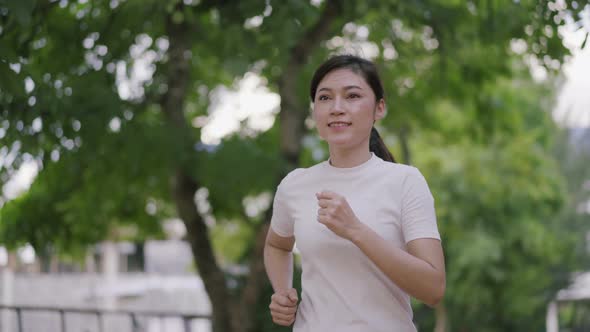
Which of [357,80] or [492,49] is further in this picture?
[492,49]

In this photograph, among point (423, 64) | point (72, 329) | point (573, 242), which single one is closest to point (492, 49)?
point (423, 64)

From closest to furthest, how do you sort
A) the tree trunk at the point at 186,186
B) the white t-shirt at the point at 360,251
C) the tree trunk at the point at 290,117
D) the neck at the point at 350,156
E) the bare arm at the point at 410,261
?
the bare arm at the point at 410,261 < the white t-shirt at the point at 360,251 < the neck at the point at 350,156 < the tree trunk at the point at 290,117 < the tree trunk at the point at 186,186

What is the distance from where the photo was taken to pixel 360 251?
6.12 feet

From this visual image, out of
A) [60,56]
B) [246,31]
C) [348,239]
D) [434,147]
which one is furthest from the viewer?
[434,147]

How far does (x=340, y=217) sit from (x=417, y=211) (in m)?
0.22

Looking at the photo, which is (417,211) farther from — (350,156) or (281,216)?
(281,216)

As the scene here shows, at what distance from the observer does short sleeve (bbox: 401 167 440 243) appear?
179cm

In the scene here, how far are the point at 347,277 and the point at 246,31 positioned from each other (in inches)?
135

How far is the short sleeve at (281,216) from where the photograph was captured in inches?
82.1

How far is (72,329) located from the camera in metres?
8.73

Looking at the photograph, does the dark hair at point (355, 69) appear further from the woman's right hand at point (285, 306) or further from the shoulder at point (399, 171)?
the woman's right hand at point (285, 306)

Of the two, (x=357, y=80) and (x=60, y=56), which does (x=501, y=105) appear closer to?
(x=60, y=56)

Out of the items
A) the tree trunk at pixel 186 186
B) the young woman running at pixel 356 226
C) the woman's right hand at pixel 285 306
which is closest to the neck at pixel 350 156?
the young woman running at pixel 356 226

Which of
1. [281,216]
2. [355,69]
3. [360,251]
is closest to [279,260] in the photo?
[281,216]
